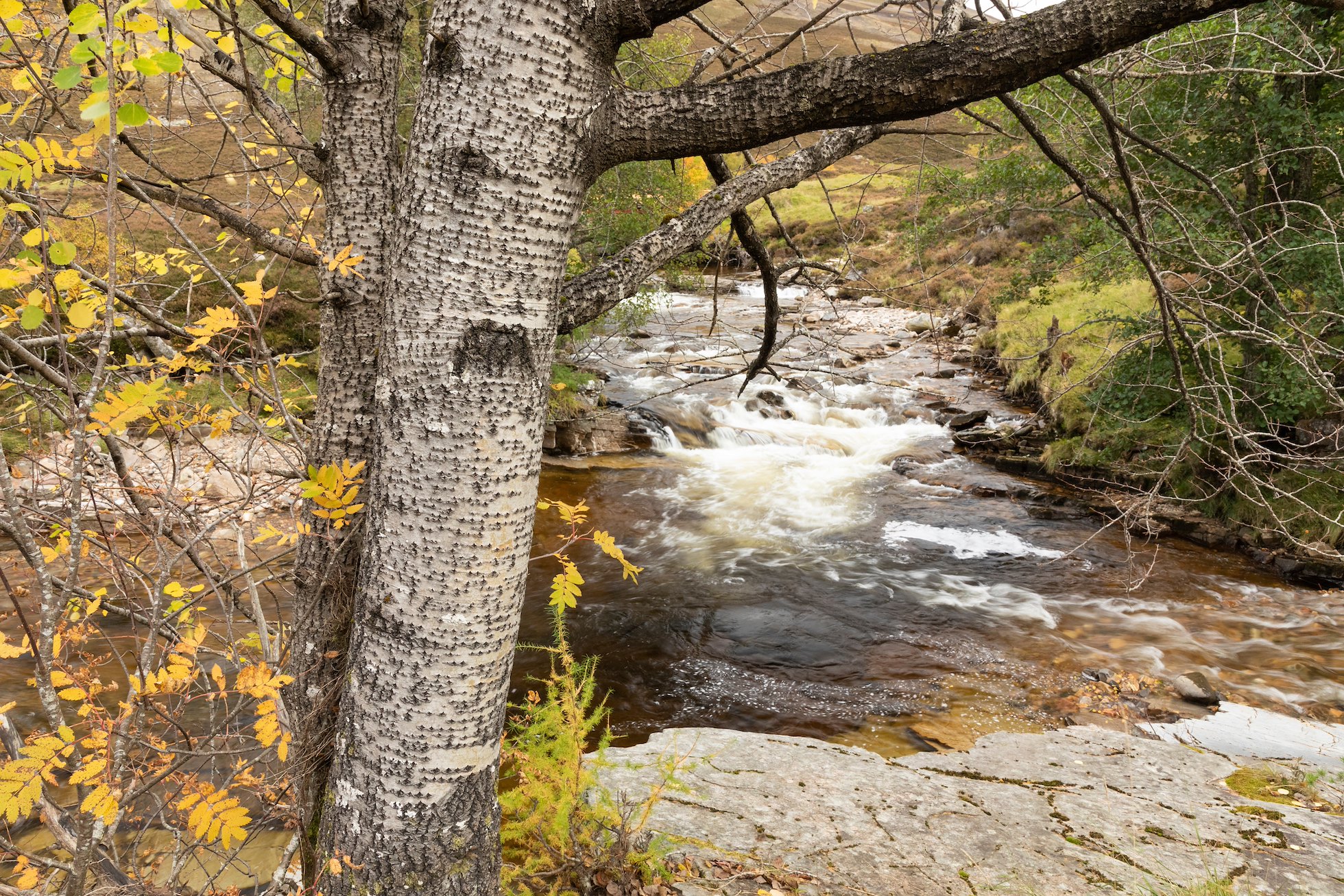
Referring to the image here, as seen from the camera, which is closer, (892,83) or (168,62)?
(168,62)

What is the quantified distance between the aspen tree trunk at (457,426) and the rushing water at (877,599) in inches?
92.4

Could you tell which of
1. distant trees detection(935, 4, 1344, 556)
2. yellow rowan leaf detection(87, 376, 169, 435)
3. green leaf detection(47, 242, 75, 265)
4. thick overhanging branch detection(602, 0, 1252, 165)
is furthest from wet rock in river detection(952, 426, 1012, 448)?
green leaf detection(47, 242, 75, 265)

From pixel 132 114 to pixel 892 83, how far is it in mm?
1419

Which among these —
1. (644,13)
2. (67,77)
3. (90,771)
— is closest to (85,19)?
(67,77)

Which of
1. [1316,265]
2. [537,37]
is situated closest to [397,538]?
[537,37]

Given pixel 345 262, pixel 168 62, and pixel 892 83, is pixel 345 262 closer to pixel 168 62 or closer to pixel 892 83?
pixel 168 62

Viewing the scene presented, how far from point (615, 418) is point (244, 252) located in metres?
8.96

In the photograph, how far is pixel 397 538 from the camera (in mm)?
1717

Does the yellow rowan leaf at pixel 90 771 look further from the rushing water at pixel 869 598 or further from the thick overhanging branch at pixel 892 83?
the rushing water at pixel 869 598

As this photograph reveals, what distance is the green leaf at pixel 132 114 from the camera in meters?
1.30

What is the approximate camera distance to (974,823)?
3498 mm

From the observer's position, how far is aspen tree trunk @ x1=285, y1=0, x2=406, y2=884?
211 cm

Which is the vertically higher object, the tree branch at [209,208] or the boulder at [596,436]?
the tree branch at [209,208]

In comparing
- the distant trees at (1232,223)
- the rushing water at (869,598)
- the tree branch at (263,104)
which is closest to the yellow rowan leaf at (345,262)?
the tree branch at (263,104)
